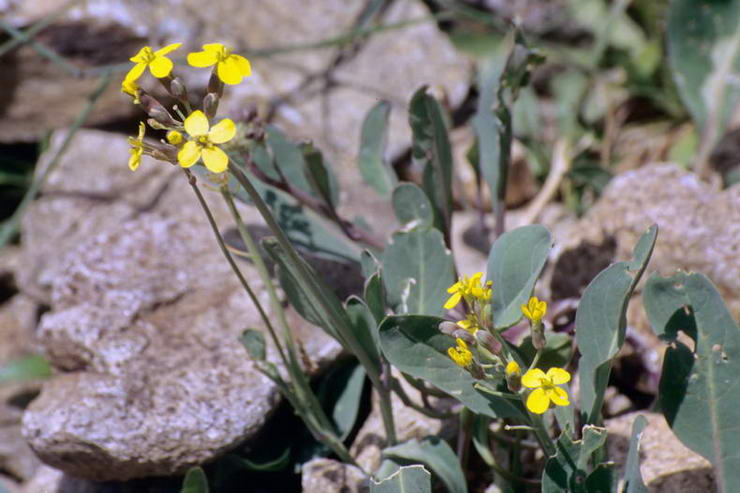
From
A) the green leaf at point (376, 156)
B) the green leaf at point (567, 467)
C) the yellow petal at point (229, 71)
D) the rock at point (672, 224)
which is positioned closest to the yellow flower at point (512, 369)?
the green leaf at point (567, 467)

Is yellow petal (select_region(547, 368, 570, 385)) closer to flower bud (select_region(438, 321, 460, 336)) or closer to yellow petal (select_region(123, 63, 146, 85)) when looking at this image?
flower bud (select_region(438, 321, 460, 336))

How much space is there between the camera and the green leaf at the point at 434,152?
2.64m

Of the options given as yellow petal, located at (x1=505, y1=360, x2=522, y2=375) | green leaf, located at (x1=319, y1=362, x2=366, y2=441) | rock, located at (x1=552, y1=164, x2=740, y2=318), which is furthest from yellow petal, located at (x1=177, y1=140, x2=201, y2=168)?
rock, located at (x1=552, y1=164, x2=740, y2=318)

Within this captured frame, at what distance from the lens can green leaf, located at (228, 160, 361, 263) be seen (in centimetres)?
273

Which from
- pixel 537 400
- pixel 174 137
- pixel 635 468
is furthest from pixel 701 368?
pixel 174 137

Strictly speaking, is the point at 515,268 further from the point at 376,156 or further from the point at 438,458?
the point at 376,156

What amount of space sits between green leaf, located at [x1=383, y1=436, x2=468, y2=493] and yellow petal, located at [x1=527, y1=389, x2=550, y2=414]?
0.56 m

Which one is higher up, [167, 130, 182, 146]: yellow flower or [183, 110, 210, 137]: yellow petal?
[183, 110, 210, 137]: yellow petal

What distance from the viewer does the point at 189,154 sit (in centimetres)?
158

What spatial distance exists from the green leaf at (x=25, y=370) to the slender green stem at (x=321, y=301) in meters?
1.43

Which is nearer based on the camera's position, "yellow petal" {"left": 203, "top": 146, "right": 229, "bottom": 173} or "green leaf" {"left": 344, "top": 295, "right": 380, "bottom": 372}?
"yellow petal" {"left": 203, "top": 146, "right": 229, "bottom": 173}

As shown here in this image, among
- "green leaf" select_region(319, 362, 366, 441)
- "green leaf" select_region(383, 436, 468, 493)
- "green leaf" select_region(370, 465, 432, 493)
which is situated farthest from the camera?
"green leaf" select_region(319, 362, 366, 441)

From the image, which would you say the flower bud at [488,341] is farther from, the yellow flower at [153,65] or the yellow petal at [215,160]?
the yellow flower at [153,65]

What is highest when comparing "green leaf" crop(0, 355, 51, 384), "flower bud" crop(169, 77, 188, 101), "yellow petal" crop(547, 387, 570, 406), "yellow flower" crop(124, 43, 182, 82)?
"yellow flower" crop(124, 43, 182, 82)
